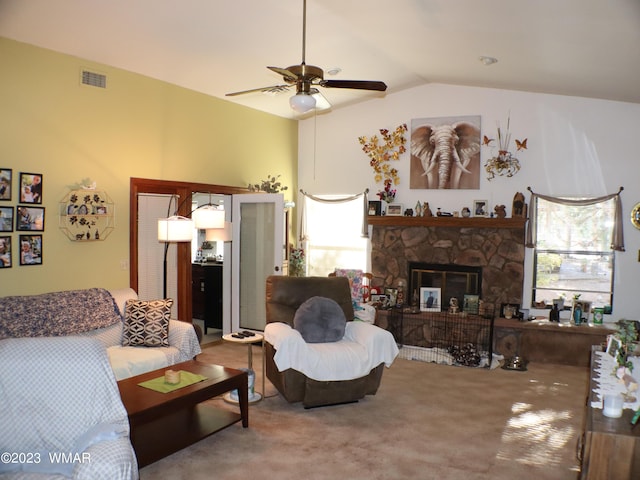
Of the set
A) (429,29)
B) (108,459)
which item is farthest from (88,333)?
(429,29)

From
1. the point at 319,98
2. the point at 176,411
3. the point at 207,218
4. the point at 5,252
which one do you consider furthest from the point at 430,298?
the point at 5,252

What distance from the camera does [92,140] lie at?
4930mm

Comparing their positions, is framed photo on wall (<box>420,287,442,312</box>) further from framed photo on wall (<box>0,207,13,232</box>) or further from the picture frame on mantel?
framed photo on wall (<box>0,207,13,232</box>)

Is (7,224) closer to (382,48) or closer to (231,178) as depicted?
(231,178)

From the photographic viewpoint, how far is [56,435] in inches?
93.3

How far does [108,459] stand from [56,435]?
39 centimetres

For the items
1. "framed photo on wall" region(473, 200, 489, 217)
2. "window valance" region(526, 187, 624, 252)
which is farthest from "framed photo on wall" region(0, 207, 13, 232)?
"window valance" region(526, 187, 624, 252)

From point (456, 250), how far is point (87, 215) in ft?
13.9

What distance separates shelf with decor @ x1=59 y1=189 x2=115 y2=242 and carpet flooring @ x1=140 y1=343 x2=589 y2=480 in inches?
78.1

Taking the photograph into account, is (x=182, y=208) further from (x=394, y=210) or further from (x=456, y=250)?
(x=456, y=250)

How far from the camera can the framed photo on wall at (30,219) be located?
4.39 metres

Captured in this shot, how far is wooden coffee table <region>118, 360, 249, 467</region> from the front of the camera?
3.18 meters

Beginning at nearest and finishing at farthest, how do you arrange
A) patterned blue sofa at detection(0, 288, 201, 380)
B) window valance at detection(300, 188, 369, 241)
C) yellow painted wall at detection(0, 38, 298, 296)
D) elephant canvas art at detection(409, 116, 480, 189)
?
patterned blue sofa at detection(0, 288, 201, 380) < yellow painted wall at detection(0, 38, 298, 296) < elephant canvas art at detection(409, 116, 480, 189) < window valance at detection(300, 188, 369, 241)

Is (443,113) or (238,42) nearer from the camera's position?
(238,42)
